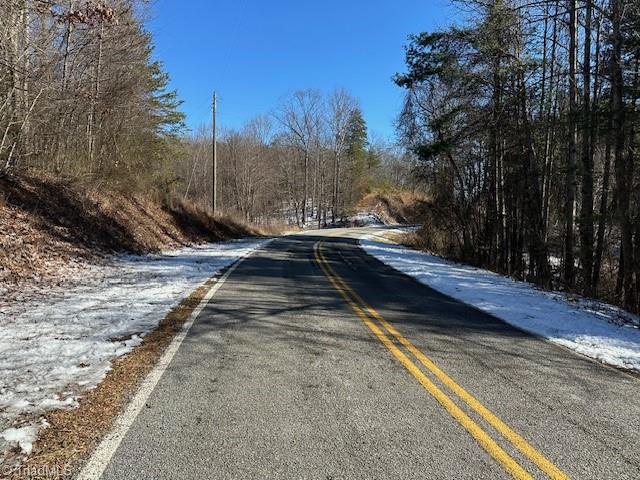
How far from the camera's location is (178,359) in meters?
5.14

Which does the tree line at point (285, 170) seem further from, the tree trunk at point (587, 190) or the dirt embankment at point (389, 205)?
the tree trunk at point (587, 190)

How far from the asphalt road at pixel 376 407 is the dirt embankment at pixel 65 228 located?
218 inches

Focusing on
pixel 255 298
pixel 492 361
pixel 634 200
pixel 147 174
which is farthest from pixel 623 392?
pixel 147 174

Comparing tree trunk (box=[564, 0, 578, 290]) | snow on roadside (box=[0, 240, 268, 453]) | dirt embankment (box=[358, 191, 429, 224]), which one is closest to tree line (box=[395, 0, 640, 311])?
tree trunk (box=[564, 0, 578, 290])

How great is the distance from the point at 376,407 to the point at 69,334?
13.7ft

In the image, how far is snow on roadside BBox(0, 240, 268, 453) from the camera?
390cm

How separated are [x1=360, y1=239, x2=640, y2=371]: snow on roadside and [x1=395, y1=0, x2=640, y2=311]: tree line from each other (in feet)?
7.87

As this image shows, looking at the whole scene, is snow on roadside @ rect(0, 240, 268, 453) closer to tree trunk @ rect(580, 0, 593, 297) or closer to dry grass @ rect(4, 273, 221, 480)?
dry grass @ rect(4, 273, 221, 480)

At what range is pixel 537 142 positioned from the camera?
1744 cm

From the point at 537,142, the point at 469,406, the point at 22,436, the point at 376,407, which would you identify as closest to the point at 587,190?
the point at 537,142

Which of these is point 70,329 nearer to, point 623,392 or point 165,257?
point 623,392

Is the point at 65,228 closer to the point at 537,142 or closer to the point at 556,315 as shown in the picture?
the point at 556,315

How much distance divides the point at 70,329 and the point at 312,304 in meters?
3.88

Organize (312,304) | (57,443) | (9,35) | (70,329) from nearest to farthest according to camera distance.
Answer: (57,443) < (70,329) < (312,304) < (9,35)
